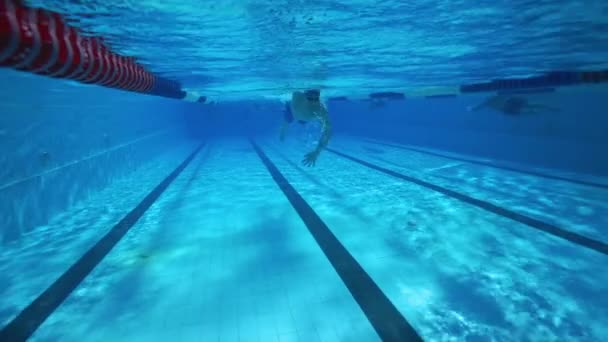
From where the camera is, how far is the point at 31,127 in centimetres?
750

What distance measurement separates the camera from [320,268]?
4.36 metres

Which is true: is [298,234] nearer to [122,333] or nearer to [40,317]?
[122,333]

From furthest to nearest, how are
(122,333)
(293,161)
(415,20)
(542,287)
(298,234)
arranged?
(293,161) → (298,234) → (415,20) → (542,287) → (122,333)

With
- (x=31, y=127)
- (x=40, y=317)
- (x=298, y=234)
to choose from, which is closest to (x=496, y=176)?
(x=298, y=234)

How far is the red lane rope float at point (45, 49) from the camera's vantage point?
2223mm

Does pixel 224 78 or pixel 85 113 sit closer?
pixel 224 78

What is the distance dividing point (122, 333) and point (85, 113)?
34.5 ft

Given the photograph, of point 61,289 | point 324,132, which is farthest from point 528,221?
point 61,289

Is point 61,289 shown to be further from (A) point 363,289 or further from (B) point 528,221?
(B) point 528,221

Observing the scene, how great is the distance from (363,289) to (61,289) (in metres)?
3.96

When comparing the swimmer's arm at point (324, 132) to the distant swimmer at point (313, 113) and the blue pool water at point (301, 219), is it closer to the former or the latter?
the distant swimmer at point (313, 113)

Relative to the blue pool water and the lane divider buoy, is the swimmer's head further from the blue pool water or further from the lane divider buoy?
the lane divider buoy

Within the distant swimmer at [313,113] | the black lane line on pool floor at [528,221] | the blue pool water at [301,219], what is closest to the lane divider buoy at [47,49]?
the blue pool water at [301,219]

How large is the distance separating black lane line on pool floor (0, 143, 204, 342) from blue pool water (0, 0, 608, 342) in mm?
30
